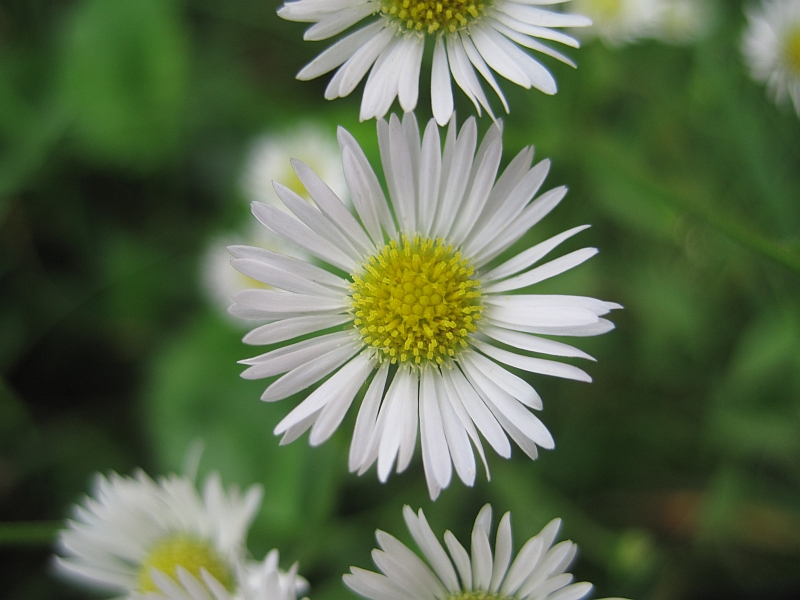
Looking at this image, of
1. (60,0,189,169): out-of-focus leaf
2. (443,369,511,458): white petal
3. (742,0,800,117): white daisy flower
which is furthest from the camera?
(60,0,189,169): out-of-focus leaf

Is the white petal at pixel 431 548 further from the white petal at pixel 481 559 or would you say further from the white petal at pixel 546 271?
the white petal at pixel 546 271

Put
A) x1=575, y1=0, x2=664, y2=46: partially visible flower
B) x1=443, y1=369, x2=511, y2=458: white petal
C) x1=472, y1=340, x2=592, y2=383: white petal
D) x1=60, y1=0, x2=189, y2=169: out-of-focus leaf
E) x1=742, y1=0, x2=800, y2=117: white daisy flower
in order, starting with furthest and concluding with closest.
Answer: x1=60, y1=0, x2=189, y2=169: out-of-focus leaf
x1=575, y1=0, x2=664, y2=46: partially visible flower
x1=742, y1=0, x2=800, y2=117: white daisy flower
x1=443, y1=369, x2=511, y2=458: white petal
x1=472, y1=340, x2=592, y2=383: white petal

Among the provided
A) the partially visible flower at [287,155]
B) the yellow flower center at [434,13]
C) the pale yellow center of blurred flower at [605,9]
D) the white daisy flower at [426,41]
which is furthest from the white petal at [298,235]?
the pale yellow center of blurred flower at [605,9]

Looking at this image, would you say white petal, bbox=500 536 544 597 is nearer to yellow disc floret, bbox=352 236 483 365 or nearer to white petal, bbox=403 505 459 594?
white petal, bbox=403 505 459 594

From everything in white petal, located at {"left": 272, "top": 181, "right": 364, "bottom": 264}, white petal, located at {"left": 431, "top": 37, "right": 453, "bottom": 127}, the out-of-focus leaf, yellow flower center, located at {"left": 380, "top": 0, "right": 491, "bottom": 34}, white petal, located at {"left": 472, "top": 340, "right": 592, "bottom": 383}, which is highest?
the out-of-focus leaf

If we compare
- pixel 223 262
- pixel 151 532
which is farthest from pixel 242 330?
pixel 151 532

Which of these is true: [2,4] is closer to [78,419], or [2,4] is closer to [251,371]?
[78,419]

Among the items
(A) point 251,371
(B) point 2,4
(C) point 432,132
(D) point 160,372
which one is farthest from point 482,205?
(B) point 2,4

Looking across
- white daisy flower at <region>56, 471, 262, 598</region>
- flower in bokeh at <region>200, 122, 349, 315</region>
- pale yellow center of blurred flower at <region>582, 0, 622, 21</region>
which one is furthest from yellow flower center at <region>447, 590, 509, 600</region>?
pale yellow center of blurred flower at <region>582, 0, 622, 21</region>
